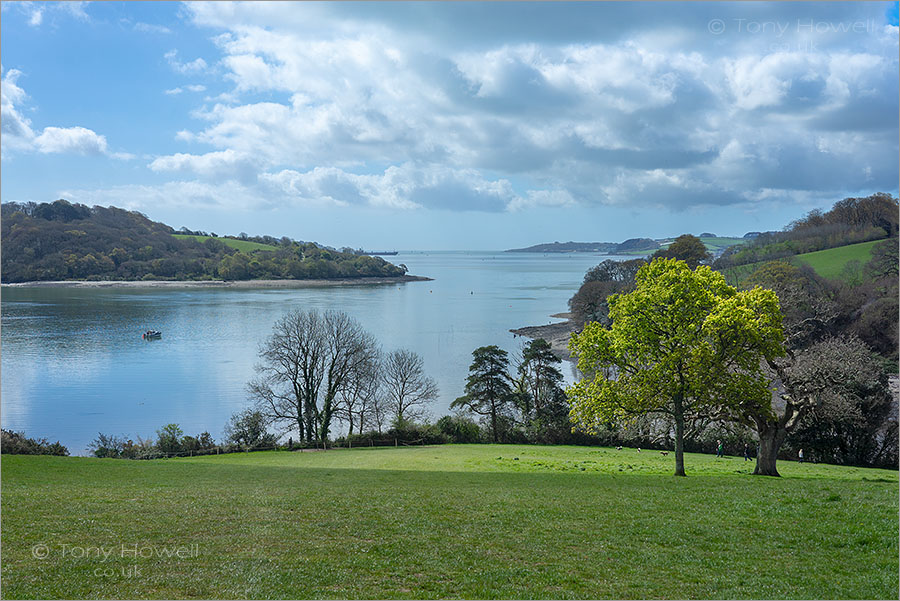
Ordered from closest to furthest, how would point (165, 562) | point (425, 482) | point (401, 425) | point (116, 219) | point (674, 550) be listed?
point (165, 562) < point (674, 550) < point (425, 482) < point (401, 425) < point (116, 219)

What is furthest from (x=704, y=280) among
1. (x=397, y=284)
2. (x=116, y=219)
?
(x=116, y=219)

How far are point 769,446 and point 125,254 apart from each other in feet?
516

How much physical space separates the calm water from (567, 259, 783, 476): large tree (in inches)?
881

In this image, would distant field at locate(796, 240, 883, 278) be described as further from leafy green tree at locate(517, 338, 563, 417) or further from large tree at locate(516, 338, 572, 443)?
large tree at locate(516, 338, 572, 443)

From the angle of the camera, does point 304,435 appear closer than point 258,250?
Yes

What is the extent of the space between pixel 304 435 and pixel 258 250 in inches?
5935

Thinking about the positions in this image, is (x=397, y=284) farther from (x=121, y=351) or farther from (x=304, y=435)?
(x=304, y=435)

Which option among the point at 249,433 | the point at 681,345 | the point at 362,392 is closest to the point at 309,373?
the point at 362,392

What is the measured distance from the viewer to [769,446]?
18.8 metres

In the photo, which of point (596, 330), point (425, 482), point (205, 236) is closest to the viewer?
point (425, 482)

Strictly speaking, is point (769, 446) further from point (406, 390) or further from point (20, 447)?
point (20, 447)

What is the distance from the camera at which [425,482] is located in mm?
17234

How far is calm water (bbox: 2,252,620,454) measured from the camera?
39500 mm

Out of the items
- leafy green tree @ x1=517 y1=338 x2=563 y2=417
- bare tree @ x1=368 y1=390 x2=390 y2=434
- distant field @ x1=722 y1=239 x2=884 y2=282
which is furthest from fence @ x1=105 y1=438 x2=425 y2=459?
distant field @ x1=722 y1=239 x2=884 y2=282
